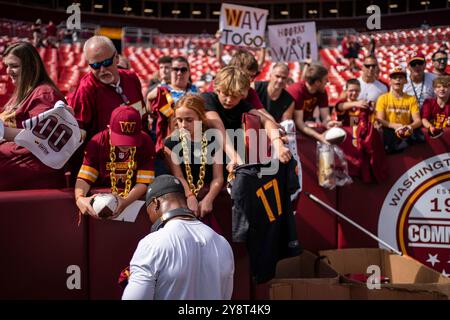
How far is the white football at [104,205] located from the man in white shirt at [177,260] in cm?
79

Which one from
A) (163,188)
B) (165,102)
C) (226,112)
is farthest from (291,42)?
(163,188)

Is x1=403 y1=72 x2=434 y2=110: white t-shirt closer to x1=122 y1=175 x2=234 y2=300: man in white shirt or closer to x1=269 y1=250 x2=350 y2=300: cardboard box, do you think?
x1=269 y1=250 x2=350 y2=300: cardboard box

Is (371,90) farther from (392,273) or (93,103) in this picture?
(93,103)

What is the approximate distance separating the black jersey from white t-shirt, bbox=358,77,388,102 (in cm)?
291

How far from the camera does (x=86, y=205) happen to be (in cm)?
333

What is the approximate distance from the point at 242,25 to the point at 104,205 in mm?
4610

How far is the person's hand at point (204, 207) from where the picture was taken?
3541mm

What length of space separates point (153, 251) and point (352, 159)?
9.77 feet

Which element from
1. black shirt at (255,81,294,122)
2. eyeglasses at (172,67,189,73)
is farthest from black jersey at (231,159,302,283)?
eyeglasses at (172,67,189,73)

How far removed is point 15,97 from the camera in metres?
3.71

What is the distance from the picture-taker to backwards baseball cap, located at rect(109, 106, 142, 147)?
341 cm

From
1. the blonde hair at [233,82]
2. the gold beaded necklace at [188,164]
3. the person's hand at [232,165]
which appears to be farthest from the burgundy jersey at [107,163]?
the blonde hair at [233,82]

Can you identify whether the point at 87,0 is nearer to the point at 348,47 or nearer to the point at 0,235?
the point at 348,47
